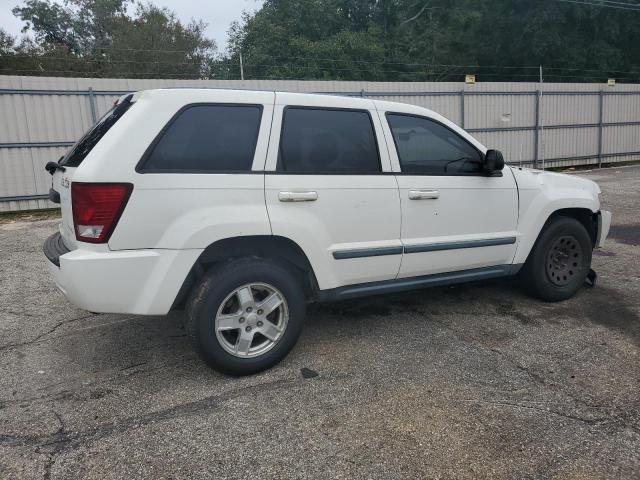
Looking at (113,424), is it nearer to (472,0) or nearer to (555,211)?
(555,211)

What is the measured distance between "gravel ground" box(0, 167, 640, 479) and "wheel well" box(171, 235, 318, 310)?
57cm

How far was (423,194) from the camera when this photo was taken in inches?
158

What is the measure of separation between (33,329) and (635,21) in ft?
93.5

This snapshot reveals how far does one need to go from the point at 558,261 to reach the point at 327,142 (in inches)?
102

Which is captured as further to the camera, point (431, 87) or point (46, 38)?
point (46, 38)

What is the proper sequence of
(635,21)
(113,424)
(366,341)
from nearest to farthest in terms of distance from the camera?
(113,424)
(366,341)
(635,21)

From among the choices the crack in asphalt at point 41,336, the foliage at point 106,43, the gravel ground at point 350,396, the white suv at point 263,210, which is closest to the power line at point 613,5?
the foliage at point 106,43

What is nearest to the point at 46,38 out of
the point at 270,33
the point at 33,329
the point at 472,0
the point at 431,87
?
the point at 270,33

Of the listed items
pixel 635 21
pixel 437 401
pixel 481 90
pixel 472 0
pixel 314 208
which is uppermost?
pixel 472 0

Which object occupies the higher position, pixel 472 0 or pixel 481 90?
pixel 472 0

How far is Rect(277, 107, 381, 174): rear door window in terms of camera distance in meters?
3.61

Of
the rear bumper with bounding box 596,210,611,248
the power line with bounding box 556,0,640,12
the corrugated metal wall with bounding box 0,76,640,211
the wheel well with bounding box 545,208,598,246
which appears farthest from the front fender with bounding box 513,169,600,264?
the power line with bounding box 556,0,640,12

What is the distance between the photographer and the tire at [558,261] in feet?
15.7

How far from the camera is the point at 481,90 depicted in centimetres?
1459
